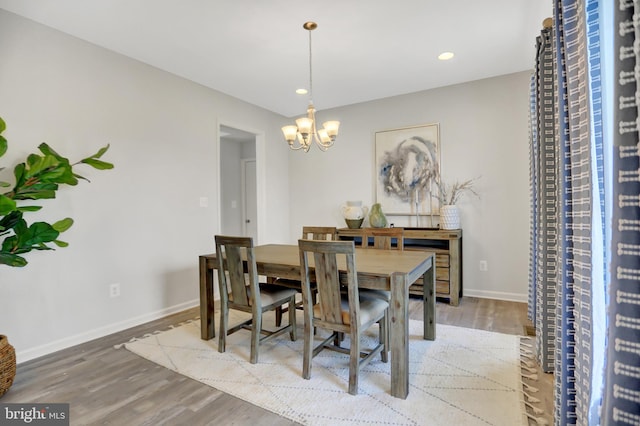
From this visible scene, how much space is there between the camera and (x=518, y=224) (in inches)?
145

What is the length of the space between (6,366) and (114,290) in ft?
3.43

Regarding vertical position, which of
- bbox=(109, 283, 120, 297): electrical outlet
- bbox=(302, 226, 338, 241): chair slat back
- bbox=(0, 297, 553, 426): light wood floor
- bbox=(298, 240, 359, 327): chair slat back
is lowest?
bbox=(0, 297, 553, 426): light wood floor

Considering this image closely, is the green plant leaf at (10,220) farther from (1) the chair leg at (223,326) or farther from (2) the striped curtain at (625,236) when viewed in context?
(2) the striped curtain at (625,236)

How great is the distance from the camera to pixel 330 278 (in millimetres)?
1997

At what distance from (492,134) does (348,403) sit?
3358 millimetres

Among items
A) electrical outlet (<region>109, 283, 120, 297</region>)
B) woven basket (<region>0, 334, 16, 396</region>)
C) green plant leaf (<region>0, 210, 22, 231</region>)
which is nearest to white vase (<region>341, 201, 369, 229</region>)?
electrical outlet (<region>109, 283, 120, 297</region>)

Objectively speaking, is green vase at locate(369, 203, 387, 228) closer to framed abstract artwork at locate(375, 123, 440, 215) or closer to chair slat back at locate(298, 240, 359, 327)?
framed abstract artwork at locate(375, 123, 440, 215)

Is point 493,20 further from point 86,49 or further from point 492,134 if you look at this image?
point 86,49

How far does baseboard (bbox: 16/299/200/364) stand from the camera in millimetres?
2474

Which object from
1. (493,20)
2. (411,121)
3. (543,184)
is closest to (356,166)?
(411,121)

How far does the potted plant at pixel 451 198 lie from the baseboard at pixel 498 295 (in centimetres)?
82

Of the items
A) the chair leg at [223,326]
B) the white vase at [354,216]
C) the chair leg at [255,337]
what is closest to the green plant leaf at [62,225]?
the chair leg at [223,326]

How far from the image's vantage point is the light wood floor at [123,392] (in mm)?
1763

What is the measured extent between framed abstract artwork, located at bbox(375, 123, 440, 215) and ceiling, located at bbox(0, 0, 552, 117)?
663mm
